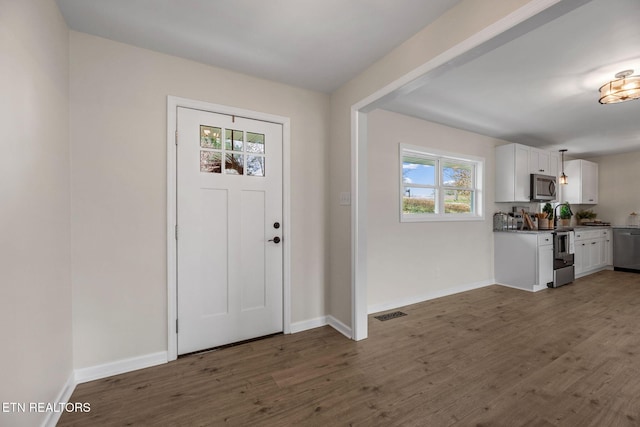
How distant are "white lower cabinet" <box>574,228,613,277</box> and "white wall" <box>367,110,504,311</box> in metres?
2.15

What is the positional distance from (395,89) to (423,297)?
285 cm

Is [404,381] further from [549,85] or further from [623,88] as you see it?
[623,88]

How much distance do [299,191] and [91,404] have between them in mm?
2252

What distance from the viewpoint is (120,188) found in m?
2.11

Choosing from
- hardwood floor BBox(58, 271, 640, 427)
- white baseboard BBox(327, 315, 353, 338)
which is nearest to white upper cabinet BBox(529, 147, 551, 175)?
hardwood floor BBox(58, 271, 640, 427)

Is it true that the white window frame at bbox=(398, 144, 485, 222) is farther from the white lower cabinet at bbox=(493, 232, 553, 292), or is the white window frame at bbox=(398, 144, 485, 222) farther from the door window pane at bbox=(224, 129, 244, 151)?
the door window pane at bbox=(224, 129, 244, 151)

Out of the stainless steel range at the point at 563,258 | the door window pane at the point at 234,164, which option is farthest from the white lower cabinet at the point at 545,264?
the door window pane at the point at 234,164

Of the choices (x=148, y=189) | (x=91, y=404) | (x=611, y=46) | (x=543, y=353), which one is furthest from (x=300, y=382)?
(x=611, y=46)

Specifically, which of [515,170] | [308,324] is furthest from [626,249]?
[308,324]

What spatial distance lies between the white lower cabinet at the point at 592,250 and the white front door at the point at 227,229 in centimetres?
570

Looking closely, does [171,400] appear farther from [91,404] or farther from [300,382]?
[300,382]

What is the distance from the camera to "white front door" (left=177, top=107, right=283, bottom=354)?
236cm

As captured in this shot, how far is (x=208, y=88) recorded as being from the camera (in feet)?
8.05

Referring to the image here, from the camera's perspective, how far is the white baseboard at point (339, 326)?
2723 millimetres
